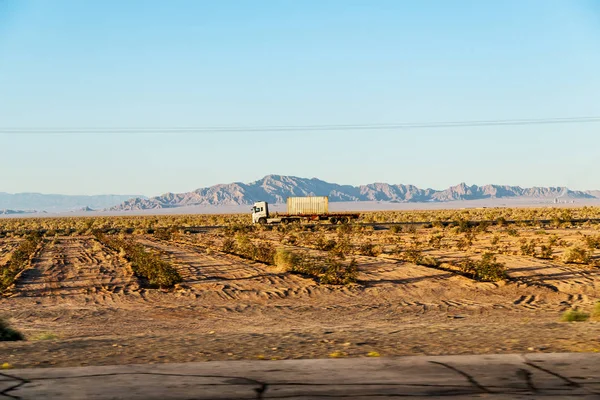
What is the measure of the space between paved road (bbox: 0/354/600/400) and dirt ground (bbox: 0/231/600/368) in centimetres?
72

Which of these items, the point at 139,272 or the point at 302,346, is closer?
the point at 302,346

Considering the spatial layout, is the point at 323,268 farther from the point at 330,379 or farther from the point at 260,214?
the point at 260,214

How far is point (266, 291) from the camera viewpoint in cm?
2223

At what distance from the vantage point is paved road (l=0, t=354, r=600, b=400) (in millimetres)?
6945

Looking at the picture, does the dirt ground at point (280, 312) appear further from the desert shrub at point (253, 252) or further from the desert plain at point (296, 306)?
the desert shrub at point (253, 252)

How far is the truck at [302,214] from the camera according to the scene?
242ft

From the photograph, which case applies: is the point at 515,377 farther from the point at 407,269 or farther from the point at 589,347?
the point at 407,269

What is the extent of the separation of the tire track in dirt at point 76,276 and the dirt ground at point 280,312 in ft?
0.20

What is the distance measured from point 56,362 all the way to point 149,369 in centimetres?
143

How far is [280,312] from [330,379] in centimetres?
1089

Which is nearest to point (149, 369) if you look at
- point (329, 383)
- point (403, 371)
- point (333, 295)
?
point (329, 383)

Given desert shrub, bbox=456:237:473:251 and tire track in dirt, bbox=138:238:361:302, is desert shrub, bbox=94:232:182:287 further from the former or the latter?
desert shrub, bbox=456:237:473:251

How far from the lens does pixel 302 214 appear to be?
246 ft

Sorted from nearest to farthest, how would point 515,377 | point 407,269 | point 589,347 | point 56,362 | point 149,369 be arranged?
point 515,377
point 149,369
point 56,362
point 589,347
point 407,269
